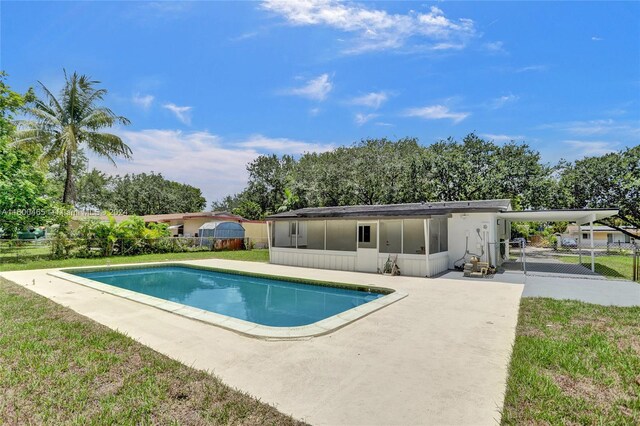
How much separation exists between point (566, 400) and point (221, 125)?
74.7 ft

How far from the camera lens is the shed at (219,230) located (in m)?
23.3

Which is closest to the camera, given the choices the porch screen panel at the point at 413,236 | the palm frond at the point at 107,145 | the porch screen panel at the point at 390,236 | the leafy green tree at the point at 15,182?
the leafy green tree at the point at 15,182

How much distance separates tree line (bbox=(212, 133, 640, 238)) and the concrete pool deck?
59.3ft

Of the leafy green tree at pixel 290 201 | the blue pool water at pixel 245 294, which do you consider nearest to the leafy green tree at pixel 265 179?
the leafy green tree at pixel 290 201

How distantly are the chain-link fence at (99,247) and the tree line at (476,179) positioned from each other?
9.63 meters

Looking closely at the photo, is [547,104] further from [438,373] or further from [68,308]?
[68,308]

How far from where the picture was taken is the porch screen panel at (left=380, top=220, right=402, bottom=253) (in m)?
16.7

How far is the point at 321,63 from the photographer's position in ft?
50.3

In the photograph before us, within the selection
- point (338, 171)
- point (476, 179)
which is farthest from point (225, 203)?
point (476, 179)

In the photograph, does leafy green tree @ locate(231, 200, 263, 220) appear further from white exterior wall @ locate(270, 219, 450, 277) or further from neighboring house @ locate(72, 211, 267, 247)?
white exterior wall @ locate(270, 219, 450, 277)

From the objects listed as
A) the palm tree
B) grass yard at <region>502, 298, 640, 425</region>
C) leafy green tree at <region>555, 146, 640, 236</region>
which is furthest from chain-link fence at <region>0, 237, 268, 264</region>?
leafy green tree at <region>555, 146, 640, 236</region>

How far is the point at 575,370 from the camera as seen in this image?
3.97 meters

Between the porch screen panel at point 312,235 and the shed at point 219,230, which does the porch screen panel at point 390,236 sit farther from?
the shed at point 219,230

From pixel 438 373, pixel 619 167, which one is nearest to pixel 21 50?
pixel 438 373
